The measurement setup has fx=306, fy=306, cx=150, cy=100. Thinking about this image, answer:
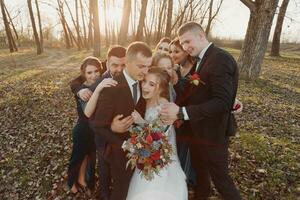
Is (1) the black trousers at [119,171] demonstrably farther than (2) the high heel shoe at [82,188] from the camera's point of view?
No

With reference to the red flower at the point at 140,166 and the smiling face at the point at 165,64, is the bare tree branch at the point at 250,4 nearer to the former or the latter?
the smiling face at the point at 165,64

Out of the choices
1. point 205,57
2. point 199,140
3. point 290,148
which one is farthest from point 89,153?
point 290,148

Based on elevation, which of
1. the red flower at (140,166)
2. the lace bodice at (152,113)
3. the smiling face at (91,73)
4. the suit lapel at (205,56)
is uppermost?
the suit lapel at (205,56)

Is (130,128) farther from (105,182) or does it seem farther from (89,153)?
(89,153)

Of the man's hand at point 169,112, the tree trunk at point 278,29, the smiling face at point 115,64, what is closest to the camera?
the man's hand at point 169,112

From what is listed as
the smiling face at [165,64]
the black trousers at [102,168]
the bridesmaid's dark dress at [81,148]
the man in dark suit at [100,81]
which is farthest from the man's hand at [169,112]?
the bridesmaid's dark dress at [81,148]

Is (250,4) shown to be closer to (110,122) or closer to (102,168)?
(102,168)

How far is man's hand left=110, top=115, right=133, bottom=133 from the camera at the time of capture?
4.43 metres

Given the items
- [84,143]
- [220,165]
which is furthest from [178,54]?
[84,143]

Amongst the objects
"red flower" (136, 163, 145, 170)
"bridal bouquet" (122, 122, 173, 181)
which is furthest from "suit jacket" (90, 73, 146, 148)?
"red flower" (136, 163, 145, 170)

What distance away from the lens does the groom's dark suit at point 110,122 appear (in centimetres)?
445

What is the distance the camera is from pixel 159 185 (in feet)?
15.3

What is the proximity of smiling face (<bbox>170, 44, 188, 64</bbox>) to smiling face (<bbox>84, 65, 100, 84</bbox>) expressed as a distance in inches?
59.5

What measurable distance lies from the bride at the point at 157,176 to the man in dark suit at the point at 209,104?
0.37m
